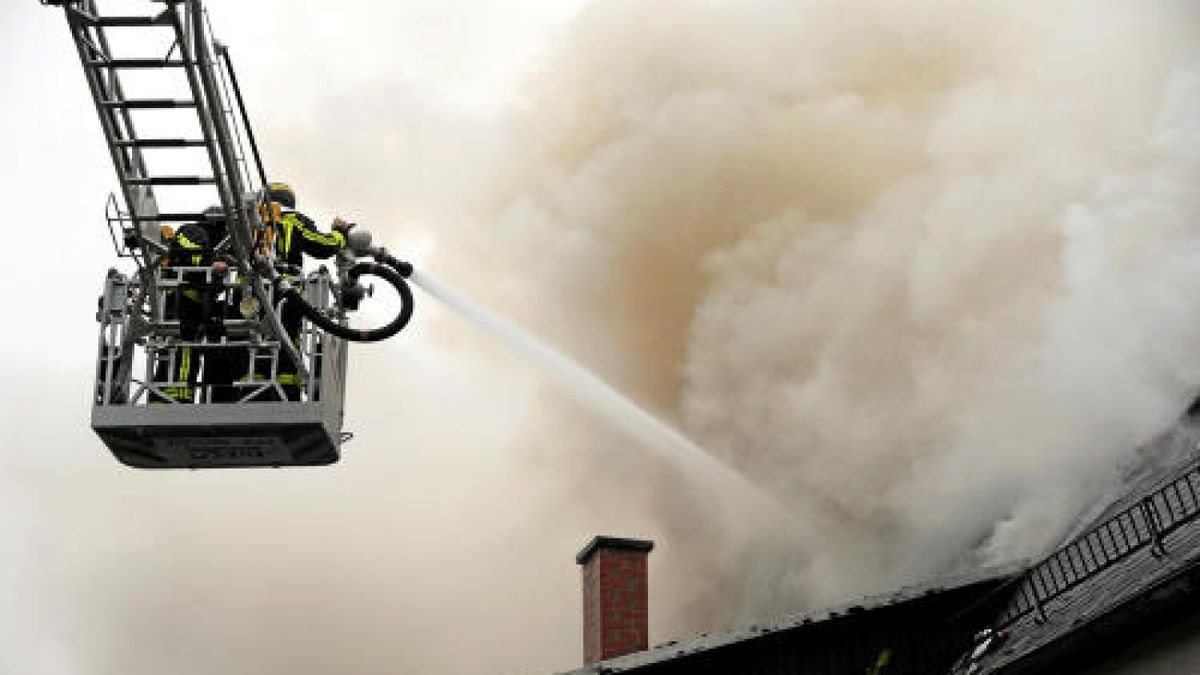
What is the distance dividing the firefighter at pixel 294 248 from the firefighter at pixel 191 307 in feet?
1.27

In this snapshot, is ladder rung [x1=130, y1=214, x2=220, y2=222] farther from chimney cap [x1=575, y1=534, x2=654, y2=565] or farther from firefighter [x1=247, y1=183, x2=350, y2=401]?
chimney cap [x1=575, y1=534, x2=654, y2=565]

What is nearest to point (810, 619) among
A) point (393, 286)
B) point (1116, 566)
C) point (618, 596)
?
point (618, 596)

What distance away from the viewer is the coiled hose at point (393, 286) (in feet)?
34.7

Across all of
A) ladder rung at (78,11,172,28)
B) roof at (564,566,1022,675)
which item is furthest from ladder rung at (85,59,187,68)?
roof at (564,566,1022,675)

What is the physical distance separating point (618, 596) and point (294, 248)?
4795 millimetres

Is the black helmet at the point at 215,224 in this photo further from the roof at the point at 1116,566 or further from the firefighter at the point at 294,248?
the roof at the point at 1116,566

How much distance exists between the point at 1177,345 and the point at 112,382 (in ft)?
31.7

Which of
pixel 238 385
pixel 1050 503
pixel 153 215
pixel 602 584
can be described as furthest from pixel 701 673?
pixel 153 215

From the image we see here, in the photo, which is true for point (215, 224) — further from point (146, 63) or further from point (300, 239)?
point (146, 63)

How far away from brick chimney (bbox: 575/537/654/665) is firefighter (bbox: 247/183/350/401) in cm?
408

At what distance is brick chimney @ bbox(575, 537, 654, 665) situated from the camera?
13945 millimetres

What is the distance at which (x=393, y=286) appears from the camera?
1087cm

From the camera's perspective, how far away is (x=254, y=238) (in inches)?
410

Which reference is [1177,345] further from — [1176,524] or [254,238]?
[254,238]
